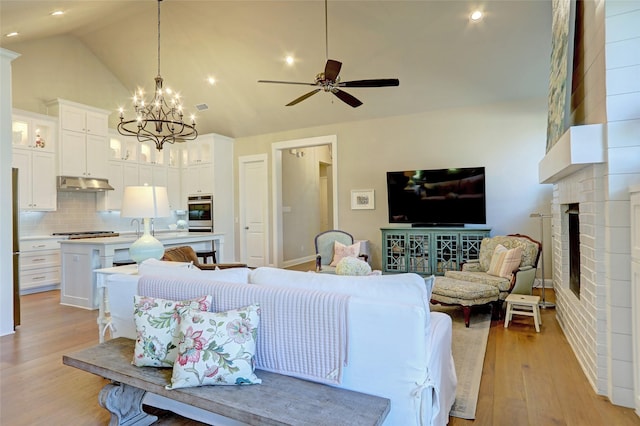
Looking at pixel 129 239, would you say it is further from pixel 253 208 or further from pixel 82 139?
pixel 253 208

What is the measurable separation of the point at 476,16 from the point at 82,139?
6655 millimetres

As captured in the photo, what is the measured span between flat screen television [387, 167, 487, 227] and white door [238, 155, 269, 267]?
2.98m

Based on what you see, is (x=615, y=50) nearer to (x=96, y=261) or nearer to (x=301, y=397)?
(x=301, y=397)

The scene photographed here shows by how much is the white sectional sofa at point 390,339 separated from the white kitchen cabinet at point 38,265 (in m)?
5.13

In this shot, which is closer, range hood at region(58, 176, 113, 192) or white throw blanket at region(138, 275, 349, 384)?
white throw blanket at region(138, 275, 349, 384)

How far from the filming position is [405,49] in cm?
489

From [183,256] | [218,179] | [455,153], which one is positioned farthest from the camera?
[218,179]

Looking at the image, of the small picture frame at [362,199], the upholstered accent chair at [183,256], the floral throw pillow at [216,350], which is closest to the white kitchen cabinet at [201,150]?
the small picture frame at [362,199]

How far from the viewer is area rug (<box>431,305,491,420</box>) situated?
2.23 m

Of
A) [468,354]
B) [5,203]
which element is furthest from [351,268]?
[5,203]

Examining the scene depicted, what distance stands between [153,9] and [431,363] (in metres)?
6.25

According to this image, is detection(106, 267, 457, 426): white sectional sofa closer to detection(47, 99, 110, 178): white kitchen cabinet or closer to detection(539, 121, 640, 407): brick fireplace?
detection(539, 121, 640, 407): brick fireplace

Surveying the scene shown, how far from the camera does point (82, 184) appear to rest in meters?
6.35

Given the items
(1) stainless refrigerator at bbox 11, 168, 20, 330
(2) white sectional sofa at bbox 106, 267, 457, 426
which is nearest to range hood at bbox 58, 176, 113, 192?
(1) stainless refrigerator at bbox 11, 168, 20, 330
